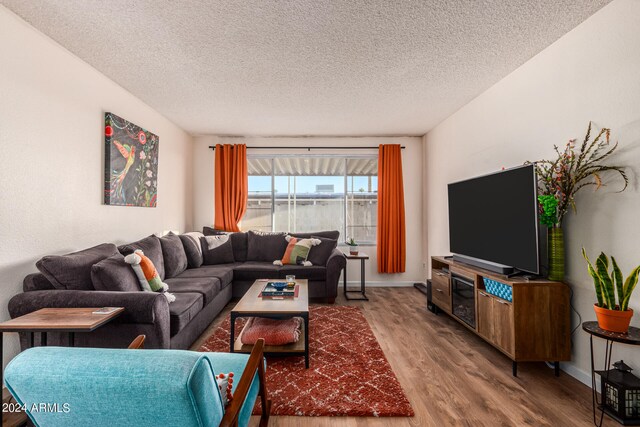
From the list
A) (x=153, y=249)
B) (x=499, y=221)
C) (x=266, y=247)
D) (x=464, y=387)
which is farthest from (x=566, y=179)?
(x=153, y=249)

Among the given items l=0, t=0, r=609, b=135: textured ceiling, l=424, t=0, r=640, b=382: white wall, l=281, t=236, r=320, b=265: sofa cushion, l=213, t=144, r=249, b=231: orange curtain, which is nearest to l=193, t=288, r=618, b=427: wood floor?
l=424, t=0, r=640, b=382: white wall

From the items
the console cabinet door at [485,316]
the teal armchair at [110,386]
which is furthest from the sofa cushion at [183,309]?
the console cabinet door at [485,316]

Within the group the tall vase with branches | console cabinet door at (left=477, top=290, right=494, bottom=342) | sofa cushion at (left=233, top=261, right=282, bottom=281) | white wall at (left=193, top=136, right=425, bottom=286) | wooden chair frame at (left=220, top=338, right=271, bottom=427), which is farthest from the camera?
white wall at (left=193, top=136, right=425, bottom=286)

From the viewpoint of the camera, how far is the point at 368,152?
5.27 m

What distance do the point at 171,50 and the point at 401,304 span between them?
3900 millimetres

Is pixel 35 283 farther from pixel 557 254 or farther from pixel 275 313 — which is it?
pixel 557 254

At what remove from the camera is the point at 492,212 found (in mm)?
2848

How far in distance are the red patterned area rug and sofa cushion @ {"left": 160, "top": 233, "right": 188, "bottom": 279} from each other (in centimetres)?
92

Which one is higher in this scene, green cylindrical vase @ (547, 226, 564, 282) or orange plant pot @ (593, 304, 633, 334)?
green cylindrical vase @ (547, 226, 564, 282)

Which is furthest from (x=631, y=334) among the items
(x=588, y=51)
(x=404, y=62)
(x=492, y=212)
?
(x=404, y=62)

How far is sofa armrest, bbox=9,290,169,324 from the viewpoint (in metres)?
2.01

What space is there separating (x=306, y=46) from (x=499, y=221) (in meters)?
2.29

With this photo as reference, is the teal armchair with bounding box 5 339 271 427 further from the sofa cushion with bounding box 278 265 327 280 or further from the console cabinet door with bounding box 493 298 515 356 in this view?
the sofa cushion with bounding box 278 265 327 280

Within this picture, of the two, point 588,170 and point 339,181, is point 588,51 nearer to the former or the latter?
point 588,170
